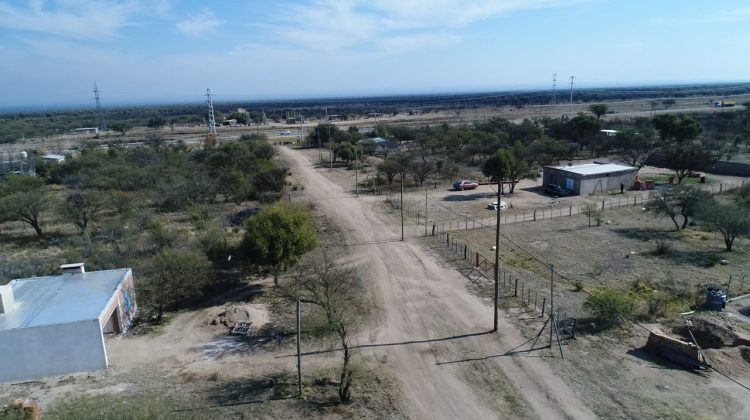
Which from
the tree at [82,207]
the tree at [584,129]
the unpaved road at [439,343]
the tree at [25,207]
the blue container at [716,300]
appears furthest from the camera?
the tree at [584,129]

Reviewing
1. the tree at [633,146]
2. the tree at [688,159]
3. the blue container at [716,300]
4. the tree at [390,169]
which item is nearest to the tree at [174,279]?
the blue container at [716,300]

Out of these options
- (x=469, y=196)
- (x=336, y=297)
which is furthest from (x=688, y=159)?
(x=336, y=297)

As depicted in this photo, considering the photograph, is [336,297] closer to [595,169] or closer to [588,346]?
[588,346]

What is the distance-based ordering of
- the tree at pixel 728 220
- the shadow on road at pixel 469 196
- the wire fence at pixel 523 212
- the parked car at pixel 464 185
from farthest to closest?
1. the parked car at pixel 464 185
2. the shadow on road at pixel 469 196
3. the wire fence at pixel 523 212
4. the tree at pixel 728 220

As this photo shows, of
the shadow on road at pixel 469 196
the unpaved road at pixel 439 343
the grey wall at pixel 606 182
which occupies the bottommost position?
the unpaved road at pixel 439 343

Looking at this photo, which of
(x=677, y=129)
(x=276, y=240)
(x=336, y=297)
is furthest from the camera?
(x=677, y=129)

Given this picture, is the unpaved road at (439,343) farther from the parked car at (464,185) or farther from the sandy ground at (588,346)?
the parked car at (464,185)
